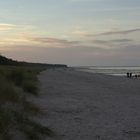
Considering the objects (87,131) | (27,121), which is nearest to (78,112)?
(87,131)

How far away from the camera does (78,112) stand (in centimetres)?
1559

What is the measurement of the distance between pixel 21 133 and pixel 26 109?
3.49 m

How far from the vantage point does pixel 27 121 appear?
10898mm

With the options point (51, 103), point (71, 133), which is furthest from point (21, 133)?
point (51, 103)

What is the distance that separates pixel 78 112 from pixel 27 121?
488cm

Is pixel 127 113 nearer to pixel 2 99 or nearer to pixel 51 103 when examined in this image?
pixel 51 103

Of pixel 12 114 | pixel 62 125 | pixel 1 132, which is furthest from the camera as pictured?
pixel 62 125

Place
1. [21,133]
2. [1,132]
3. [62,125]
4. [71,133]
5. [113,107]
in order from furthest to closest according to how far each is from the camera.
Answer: [113,107] < [62,125] < [71,133] < [21,133] < [1,132]

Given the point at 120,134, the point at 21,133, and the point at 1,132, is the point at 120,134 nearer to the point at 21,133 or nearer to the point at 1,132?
the point at 21,133

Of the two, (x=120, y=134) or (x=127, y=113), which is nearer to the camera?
(x=120, y=134)

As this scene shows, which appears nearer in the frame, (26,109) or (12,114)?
(12,114)

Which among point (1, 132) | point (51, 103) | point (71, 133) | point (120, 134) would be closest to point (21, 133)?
point (1, 132)

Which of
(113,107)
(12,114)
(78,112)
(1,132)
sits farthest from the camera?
(113,107)

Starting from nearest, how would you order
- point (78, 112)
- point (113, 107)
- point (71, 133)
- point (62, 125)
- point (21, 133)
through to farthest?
1. point (21, 133)
2. point (71, 133)
3. point (62, 125)
4. point (78, 112)
5. point (113, 107)
